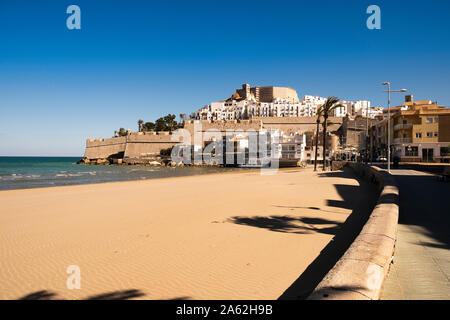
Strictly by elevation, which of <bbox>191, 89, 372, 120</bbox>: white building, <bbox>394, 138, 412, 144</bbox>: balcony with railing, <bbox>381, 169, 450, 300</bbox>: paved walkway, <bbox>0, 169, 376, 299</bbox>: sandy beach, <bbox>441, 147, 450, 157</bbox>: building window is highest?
<bbox>191, 89, 372, 120</bbox>: white building

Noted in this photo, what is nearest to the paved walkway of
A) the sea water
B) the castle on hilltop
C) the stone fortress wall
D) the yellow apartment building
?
the sea water

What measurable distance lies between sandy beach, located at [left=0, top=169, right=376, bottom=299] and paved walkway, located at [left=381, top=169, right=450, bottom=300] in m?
1.34

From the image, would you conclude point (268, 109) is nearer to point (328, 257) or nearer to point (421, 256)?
point (328, 257)

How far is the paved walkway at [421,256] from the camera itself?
3090mm

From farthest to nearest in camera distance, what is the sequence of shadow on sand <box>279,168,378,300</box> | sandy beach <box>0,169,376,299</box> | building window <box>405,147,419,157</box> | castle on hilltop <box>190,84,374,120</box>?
castle on hilltop <box>190,84,374,120</box> < building window <box>405,147,419,157</box> < sandy beach <box>0,169,376,299</box> < shadow on sand <box>279,168,378,300</box>

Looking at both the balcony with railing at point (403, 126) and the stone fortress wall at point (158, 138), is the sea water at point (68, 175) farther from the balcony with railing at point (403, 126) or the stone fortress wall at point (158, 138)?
the stone fortress wall at point (158, 138)

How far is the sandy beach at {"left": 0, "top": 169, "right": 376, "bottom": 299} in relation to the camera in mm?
4164

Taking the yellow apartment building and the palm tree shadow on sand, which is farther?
the yellow apartment building

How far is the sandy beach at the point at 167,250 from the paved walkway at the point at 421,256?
1344 mm

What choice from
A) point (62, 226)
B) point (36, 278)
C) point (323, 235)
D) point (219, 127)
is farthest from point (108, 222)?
point (219, 127)

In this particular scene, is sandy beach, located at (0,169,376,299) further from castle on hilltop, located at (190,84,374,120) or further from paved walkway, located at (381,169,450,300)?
castle on hilltop, located at (190,84,374,120)

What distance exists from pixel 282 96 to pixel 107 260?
15381 centimetres

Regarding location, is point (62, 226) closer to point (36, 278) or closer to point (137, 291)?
point (36, 278)

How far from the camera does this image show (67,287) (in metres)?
4.32
